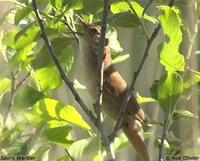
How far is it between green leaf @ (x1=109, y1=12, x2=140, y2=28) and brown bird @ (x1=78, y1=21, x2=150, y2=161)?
15 cm

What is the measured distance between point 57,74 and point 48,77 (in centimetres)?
2

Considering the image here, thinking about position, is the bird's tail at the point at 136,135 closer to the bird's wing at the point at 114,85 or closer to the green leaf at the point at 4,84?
the bird's wing at the point at 114,85

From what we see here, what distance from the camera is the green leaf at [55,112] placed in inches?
27.4

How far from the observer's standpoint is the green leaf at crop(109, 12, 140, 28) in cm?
70

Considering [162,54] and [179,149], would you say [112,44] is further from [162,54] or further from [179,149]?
[179,149]

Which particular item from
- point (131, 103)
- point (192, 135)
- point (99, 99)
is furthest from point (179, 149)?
point (99, 99)

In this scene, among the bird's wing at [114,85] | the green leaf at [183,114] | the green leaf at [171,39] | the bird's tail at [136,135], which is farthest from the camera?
the bird's wing at [114,85]

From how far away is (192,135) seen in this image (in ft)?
2.78

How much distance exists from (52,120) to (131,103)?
253mm

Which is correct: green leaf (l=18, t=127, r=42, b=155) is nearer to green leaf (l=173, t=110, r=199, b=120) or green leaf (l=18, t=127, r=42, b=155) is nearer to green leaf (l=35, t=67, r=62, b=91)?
green leaf (l=35, t=67, r=62, b=91)

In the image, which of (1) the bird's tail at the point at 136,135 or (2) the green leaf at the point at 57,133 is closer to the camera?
(2) the green leaf at the point at 57,133

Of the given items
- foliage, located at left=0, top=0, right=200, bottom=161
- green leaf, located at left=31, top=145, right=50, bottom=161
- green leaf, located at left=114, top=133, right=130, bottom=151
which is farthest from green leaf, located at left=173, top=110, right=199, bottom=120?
green leaf, located at left=31, top=145, right=50, bottom=161

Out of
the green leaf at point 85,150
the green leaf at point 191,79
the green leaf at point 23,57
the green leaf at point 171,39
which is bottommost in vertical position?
the green leaf at point 85,150

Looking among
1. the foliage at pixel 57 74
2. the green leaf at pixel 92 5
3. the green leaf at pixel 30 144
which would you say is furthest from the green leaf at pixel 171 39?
the green leaf at pixel 30 144
